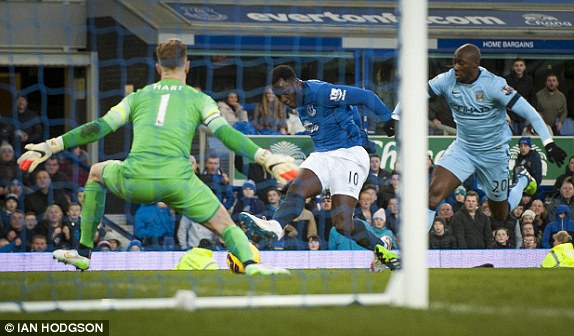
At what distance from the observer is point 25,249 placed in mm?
15312

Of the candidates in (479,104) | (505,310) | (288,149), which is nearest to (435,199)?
(479,104)

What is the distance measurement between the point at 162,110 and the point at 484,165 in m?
4.57

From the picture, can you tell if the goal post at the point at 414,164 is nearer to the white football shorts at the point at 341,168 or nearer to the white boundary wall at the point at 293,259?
the white football shorts at the point at 341,168

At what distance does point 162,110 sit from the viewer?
10.5 meters

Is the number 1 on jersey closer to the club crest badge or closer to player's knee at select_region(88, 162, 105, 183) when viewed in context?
player's knee at select_region(88, 162, 105, 183)

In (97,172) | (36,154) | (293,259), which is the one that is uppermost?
(36,154)

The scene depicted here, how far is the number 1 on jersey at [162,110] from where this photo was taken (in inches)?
412

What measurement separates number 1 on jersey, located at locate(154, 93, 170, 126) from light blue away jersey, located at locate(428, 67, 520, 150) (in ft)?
13.1

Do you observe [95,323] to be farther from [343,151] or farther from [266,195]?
[266,195]

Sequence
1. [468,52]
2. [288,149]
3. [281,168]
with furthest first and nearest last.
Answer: [288,149], [468,52], [281,168]

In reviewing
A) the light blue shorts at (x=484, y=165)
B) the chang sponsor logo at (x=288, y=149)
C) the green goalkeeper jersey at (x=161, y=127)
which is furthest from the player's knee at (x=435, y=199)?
the green goalkeeper jersey at (x=161, y=127)

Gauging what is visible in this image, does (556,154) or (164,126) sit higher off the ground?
(164,126)

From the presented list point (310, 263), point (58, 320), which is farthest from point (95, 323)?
point (310, 263)

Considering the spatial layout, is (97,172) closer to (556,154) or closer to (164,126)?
(164,126)
